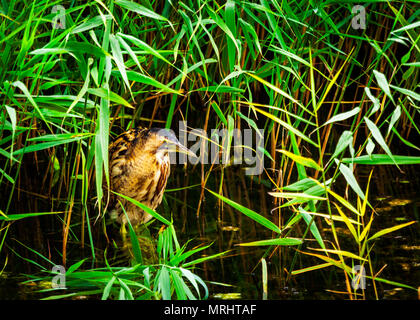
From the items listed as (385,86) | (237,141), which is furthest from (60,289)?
(237,141)

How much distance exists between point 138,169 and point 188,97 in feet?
1.53

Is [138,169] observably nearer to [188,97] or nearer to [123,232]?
[123,232]

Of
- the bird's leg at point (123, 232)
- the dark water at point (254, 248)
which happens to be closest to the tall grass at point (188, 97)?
the dark water at point (254, 248)

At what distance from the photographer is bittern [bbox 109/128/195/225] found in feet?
11.5

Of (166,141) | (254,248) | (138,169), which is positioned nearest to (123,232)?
(138,169)

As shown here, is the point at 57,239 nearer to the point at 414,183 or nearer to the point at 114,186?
the point at 114,186

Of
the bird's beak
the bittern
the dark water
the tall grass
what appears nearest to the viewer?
the tall grass

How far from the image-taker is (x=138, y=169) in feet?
11.6

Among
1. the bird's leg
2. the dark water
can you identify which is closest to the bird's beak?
the dark water

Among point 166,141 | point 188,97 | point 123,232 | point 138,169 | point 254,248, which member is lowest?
point 254,248

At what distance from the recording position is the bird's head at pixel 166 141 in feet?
11.1

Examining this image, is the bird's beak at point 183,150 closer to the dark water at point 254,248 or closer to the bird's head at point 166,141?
the bird's head at point 166,141

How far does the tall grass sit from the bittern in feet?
0.44

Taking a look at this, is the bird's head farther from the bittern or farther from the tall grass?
the tall grass
